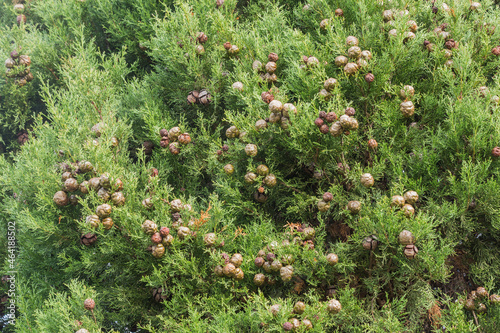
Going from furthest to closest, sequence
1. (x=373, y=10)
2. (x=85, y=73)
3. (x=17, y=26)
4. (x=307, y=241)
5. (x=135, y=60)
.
→ (x=17, y=26) < (x=135, y=60) < (x=85, y=73) < (x=373, y=10) < (x=307, y=241)

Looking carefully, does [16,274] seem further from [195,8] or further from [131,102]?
[195,8]

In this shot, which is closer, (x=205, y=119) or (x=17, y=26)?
(x=205, y=119)

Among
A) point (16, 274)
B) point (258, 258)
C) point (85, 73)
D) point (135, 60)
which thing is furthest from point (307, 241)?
point (135, 60)

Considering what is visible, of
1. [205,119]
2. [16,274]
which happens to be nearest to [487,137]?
[205,119]

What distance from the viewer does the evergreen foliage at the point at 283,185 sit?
1.78 meters

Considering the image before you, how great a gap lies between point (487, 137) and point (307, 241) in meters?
0.94

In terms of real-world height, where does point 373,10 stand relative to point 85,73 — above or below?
above

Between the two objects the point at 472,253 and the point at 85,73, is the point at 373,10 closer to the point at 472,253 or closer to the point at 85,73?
the point at 472,253

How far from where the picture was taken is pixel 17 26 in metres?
3.51

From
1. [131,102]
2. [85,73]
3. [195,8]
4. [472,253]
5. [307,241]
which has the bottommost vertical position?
[472,253]

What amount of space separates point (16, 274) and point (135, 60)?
5.83 feet

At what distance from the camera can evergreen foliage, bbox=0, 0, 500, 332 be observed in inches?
70.2

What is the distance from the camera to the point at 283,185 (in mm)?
2154

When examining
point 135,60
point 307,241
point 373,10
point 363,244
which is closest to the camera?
point 363,244
